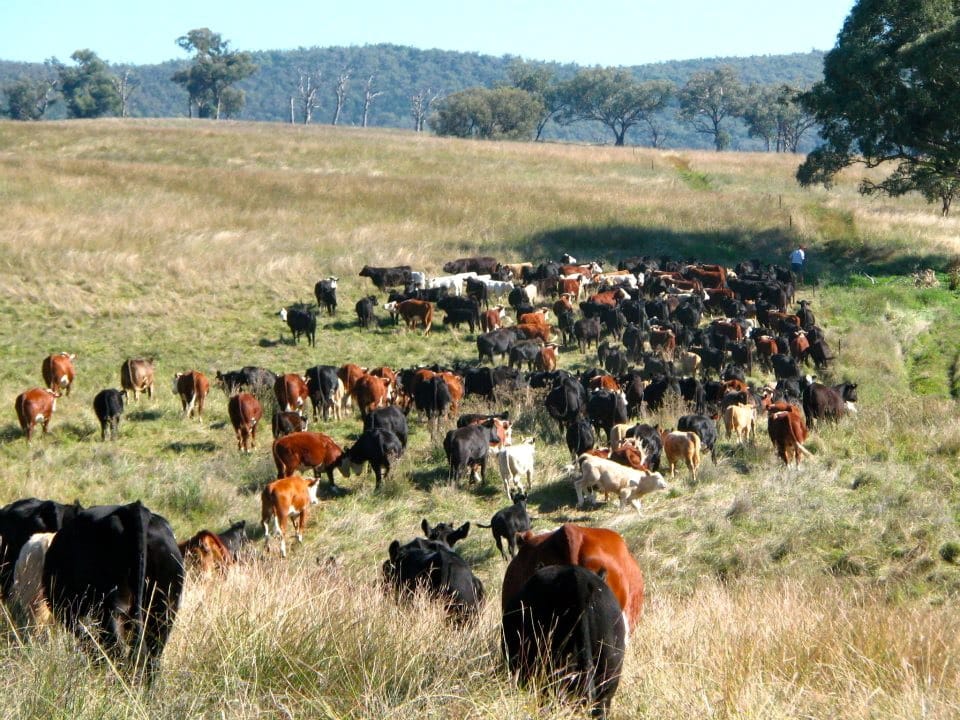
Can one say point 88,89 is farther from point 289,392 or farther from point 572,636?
point 572,636

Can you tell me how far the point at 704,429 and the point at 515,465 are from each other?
313cm

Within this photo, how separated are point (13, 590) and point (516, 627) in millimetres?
3018

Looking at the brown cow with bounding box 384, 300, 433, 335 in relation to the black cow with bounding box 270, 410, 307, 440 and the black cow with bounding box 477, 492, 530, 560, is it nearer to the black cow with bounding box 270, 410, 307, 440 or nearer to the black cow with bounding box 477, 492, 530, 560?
the black cow with bounding box 270, 410, 307, 440

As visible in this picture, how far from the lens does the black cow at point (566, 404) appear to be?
1745 centimetres

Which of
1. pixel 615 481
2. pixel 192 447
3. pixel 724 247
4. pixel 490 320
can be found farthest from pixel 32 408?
pixel 724 247

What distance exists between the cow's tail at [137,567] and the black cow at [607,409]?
12315 mm

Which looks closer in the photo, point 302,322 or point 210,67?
point 302,322

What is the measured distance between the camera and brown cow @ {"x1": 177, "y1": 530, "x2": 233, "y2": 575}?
8840mm

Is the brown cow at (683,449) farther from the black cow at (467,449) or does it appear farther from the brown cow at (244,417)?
the brown cow at (244,417)

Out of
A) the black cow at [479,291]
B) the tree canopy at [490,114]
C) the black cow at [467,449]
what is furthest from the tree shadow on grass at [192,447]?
the tree canopy at [490,114]

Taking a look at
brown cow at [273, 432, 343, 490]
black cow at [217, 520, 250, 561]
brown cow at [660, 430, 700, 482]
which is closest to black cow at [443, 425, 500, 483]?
brown cow at [273, 432, 343, 490]

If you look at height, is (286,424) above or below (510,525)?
below

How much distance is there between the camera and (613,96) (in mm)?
107062

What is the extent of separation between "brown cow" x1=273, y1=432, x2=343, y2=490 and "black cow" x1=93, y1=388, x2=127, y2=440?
3.89 meters
